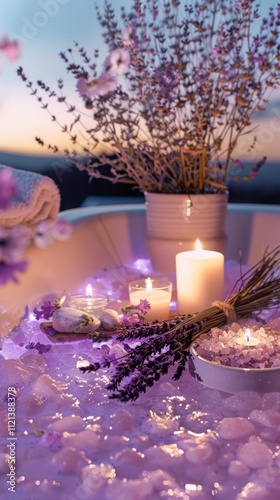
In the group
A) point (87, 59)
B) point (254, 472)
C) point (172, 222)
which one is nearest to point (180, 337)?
point (254, 472)

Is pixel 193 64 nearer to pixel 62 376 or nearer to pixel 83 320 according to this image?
pixel 83 320

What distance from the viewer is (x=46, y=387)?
1243mm

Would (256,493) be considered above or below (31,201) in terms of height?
below

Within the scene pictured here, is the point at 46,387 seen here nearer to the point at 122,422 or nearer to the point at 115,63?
the point at 122,422

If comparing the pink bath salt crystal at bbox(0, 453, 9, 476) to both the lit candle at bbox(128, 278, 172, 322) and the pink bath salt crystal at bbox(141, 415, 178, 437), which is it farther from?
the lit candle at bbox(128, 278, 172, 322)

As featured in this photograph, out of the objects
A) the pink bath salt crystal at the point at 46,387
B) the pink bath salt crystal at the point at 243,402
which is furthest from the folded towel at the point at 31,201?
the pink bath salt crystal at the point at 243,402

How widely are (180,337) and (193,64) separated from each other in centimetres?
108

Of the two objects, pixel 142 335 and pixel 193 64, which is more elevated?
pixel 193 64

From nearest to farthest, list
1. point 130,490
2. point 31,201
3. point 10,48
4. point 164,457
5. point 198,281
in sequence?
point 10,48 → point 130,490 → point 164,457 → point 198,281 → point 31,201

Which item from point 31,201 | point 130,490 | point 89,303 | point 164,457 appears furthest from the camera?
point 31,201

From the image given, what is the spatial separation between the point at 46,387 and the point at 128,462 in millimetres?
299

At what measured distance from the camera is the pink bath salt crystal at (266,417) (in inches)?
43.5

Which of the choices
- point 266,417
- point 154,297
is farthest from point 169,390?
point 154,297

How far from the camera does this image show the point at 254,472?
0.97m
